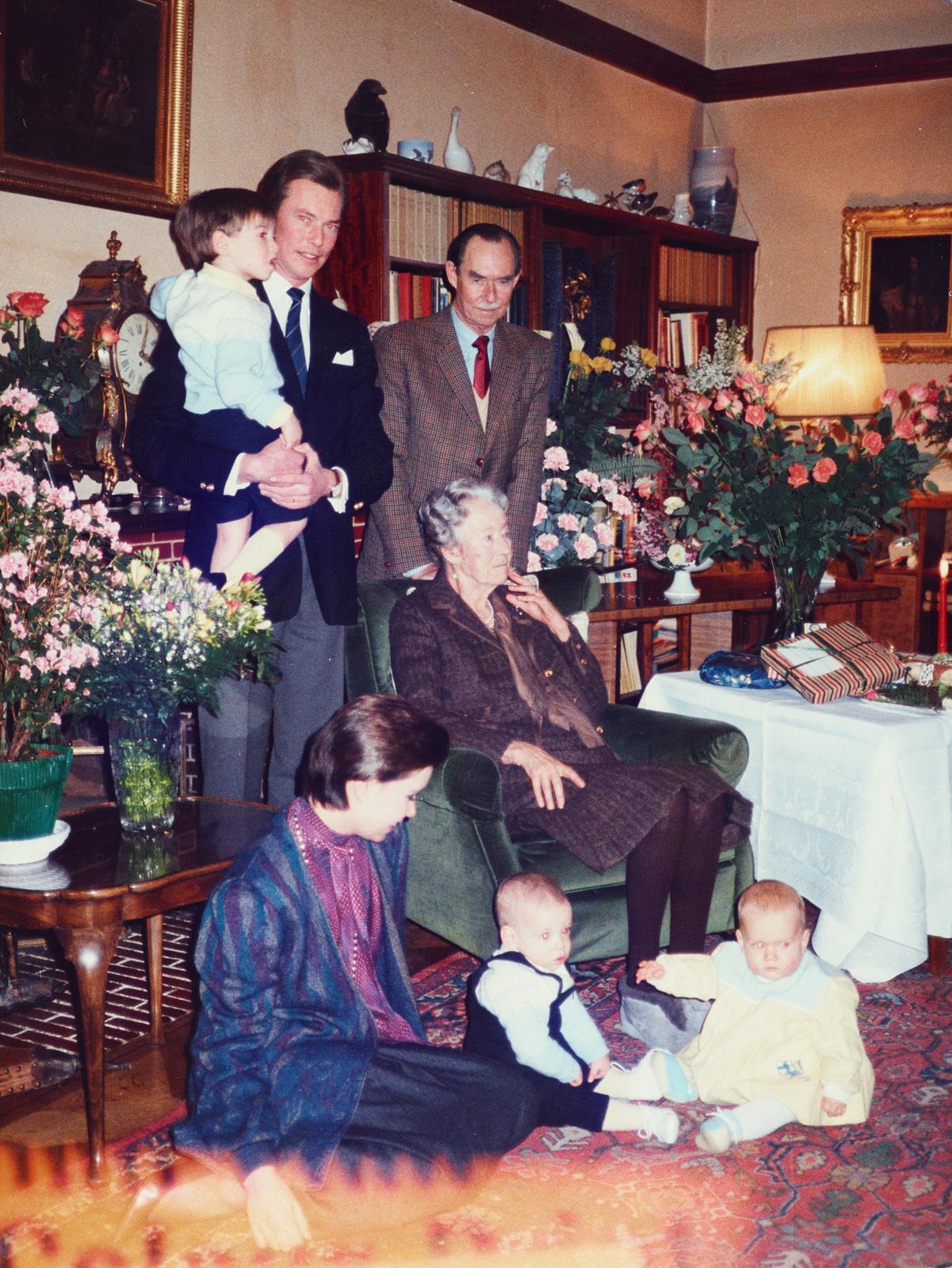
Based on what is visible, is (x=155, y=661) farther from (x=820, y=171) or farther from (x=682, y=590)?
(x=820, y=171)

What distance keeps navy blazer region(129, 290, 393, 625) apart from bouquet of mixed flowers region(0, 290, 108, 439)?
173 millimetres

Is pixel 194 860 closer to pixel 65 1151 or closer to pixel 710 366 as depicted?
pixel 65 1151

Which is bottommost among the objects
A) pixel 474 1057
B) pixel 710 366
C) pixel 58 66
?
pixel 474 1057

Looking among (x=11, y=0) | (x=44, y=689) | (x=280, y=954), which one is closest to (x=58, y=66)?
(x=11, y=0)

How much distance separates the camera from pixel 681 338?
6023 mm

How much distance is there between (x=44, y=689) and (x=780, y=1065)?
58.9 inches

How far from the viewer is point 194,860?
89.2 inches

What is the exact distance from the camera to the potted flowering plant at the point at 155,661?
224 centimetres

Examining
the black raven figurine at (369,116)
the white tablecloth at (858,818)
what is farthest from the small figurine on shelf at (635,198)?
the white tablecloth at (858,818)

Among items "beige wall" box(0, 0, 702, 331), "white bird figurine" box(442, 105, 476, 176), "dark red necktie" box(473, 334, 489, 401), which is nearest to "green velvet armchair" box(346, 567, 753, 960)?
"dark red necktie" box(473, 334, 489, 401)

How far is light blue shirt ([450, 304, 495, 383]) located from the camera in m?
3.70

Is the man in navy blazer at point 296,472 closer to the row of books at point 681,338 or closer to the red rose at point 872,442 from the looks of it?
the red rose at point 872,442

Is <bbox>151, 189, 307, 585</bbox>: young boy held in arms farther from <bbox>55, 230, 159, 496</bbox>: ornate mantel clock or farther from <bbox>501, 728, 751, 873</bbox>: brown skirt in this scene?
<bbox>501, 728, 751, 873</bbox>: brown skirt

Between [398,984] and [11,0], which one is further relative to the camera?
[11,0]
